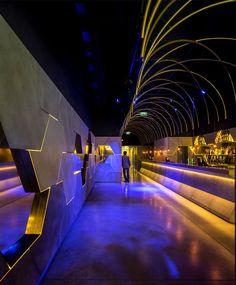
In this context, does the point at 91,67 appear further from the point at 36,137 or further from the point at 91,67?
the point at 36,137

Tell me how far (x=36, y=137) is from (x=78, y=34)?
256 centimetres

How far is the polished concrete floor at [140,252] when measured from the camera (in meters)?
3.45

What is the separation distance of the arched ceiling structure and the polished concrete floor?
3.55 meters

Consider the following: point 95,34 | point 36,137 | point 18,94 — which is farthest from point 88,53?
point 18,94

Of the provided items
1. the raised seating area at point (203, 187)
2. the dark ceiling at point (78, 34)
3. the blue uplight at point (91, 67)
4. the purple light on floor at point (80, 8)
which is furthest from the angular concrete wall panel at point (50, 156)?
the raised seating area at point (203, 187)

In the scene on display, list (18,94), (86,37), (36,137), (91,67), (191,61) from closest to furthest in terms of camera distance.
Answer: (18,94), (36,137), (86,37), (91,67), (191,61)

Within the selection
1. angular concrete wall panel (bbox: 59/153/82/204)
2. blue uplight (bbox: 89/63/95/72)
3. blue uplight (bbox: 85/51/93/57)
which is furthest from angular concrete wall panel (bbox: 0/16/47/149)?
blue uplight (bbox: 89/63/95/72)

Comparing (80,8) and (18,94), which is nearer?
(18,94)

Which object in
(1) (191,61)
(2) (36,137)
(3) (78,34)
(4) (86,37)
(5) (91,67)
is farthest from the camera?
(1) (191,61)

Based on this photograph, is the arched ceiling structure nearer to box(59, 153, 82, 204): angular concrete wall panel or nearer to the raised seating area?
box(59, 153, 82, 204): angular concrete wall panel

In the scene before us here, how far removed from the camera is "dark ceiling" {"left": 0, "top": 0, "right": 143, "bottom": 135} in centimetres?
328

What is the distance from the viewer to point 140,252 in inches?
173

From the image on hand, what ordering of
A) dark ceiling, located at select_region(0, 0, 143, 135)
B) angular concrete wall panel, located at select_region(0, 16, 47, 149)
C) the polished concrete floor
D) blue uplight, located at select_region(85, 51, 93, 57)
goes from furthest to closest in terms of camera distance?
1. blue uplight, located at select_region(85, 51, 93, 57)
2. the polished concrete floor
3. dark ceiling, located at select_region(0, 0, 143, 135)
4. angular concrete wall panel, located at select_region(0, 16, 47, 149)

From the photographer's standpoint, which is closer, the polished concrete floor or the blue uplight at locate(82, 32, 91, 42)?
the polished concrete floor
